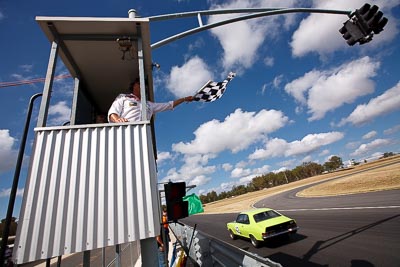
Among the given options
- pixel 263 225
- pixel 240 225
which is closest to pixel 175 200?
pixel 263 225

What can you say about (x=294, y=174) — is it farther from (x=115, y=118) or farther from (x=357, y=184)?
(x=115, y=118)

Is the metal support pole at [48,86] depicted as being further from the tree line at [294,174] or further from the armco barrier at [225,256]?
the tree line at [294,174]

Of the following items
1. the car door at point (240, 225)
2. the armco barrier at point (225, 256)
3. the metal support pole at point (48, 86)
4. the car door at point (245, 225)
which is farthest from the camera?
the car door at point (240, 225)

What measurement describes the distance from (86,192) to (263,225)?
10.6 m

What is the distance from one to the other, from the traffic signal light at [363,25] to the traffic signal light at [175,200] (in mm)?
6856

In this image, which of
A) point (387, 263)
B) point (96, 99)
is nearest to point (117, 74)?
point (96, 99)

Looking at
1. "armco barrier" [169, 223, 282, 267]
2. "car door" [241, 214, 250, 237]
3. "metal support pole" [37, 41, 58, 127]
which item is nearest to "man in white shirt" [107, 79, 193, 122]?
"metal support pole" [37, 41, 58, 127]

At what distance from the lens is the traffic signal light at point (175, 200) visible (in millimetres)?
3291

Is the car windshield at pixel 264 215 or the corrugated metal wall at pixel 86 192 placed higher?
the corrugated metal wall at pixel 86 192

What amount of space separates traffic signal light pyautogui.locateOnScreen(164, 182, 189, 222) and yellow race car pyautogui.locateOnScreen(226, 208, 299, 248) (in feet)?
29.4

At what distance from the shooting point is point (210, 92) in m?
4.70

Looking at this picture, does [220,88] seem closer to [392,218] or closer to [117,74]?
[117,74]

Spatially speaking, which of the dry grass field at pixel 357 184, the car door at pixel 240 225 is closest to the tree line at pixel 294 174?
the dry grass field at pixel 357 184

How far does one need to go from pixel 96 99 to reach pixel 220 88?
2812mm
